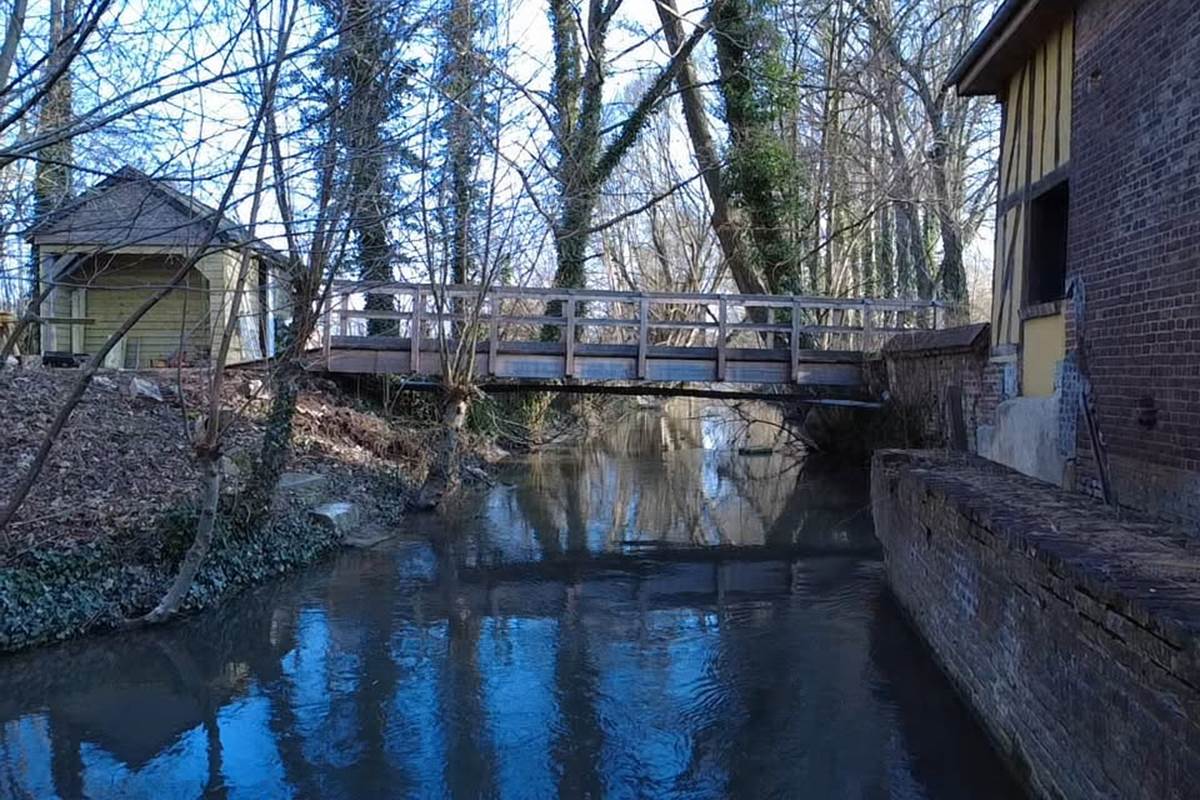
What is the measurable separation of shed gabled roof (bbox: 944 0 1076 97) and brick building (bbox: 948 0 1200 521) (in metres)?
0.02

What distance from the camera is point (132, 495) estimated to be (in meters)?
10.1

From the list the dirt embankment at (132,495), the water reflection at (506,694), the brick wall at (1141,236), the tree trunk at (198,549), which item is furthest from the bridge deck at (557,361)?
the brick wall at (1141,236)

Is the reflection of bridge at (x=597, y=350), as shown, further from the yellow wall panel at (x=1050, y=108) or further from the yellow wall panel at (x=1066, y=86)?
the yellow wall panel at (x=1066, y=86)

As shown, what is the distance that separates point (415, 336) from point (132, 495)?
5.89 m

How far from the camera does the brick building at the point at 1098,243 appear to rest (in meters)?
5.94

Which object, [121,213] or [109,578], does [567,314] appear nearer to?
[109,578]

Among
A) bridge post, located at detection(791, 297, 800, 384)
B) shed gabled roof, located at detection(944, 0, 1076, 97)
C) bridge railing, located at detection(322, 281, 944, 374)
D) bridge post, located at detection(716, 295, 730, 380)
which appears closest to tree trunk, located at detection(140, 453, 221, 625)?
bridge railing, located at detection(322, 281, 944, 374)

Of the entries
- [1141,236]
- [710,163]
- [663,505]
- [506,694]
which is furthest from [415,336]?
[1141,236]

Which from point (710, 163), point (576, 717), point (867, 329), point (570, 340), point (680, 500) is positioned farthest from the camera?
point (710, 163)

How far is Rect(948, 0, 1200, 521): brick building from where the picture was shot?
5938 mm

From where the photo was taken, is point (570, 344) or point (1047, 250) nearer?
point (1047, 250)

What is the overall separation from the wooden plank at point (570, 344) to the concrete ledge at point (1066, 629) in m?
8.23

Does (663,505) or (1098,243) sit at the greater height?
(1098,243)

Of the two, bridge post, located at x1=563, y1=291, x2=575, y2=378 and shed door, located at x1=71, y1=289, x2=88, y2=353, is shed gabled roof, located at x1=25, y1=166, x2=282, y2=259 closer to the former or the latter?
bridge post, located at x1=563, y1=291, x2=575, y2=378
